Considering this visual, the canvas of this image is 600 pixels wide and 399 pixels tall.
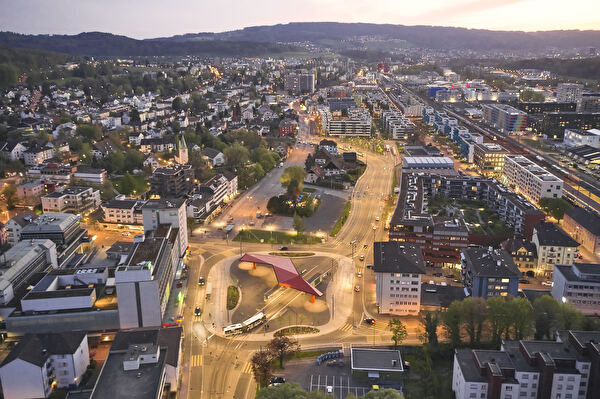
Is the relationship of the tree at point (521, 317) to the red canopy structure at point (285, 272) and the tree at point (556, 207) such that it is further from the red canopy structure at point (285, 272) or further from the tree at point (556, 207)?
the tree at point (556, 207)

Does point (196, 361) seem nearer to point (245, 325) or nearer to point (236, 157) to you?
point (245, 325)

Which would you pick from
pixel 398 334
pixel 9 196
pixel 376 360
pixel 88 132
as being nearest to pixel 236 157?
pixel 88 132

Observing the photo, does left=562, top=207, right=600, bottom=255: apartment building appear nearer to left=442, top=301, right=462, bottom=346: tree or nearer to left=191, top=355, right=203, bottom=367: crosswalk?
left=442, top=301, right=462, bottom=346: tree

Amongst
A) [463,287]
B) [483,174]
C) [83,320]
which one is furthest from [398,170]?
[83,320]

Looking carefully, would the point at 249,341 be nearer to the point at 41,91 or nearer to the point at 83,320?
the point at 83,320

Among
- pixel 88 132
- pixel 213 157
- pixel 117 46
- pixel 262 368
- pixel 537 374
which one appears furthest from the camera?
pixel 117 46

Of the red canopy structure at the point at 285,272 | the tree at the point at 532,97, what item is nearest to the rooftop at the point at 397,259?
the red canopy structure at the point at 285,272
